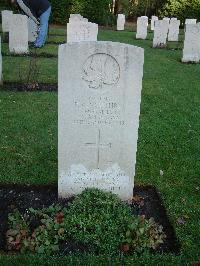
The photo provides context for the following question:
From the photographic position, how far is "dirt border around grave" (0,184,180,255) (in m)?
4.02

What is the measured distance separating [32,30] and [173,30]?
306 inches

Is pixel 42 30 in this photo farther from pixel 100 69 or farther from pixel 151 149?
pixel 100 69

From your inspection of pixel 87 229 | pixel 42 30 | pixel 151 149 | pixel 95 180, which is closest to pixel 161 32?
pixel 42 30

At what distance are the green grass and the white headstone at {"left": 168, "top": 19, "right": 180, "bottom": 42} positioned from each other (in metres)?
10.8

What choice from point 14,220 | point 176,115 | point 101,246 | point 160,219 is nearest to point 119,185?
point 160,219

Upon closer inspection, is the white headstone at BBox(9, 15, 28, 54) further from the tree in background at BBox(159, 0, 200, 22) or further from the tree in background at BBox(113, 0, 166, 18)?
the tree in background at BBox(113, 0, 166, 18)

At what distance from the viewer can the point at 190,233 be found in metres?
4.21

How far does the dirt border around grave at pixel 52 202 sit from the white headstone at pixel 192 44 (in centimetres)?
983

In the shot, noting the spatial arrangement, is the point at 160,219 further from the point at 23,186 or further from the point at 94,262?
the point at 23,186

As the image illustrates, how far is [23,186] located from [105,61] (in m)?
1.87

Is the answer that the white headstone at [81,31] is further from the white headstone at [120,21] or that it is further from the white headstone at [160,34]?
the white headstone at [120,21]

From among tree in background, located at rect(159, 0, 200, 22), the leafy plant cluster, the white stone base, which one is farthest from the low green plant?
tree in background, located at rect(159, 0, 200, 22)

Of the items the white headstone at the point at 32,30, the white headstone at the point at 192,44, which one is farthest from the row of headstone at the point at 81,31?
the white headstone at the point at 32,30

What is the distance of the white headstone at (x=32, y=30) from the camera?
16.3m
